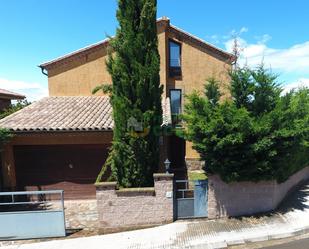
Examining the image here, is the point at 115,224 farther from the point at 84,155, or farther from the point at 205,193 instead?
the point at 84,155

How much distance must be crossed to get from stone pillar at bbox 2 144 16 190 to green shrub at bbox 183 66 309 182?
25.8ft

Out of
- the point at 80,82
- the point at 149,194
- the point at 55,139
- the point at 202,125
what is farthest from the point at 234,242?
the point at 80,82

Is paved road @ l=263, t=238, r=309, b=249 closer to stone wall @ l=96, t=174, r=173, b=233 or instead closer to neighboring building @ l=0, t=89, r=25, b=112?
stone wall @ l=96, t=174, r=173, b=233

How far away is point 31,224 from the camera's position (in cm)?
795

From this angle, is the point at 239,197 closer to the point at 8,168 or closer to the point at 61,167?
the point at 61,167

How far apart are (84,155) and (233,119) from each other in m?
6.83

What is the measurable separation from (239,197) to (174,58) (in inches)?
442

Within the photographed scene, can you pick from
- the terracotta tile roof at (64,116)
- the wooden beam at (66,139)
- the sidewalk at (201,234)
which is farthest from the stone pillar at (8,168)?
the sidewalk at (201,234)

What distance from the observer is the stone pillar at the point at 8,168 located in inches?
443

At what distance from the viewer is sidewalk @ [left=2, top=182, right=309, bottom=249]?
283 inches

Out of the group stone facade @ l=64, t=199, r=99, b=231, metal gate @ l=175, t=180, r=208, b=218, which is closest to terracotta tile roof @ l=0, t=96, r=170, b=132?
stone facade @ l=64, t=199, r=99, b=231

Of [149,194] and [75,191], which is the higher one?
[149,194]

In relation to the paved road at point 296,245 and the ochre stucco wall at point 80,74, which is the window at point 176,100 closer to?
the ochre stucco wall at point 80,74

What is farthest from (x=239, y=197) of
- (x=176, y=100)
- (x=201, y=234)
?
(x=176, y=100)
